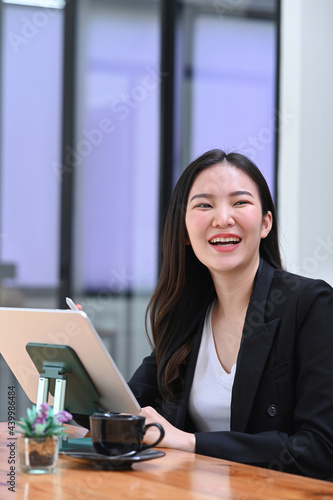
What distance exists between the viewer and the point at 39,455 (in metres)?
1.40

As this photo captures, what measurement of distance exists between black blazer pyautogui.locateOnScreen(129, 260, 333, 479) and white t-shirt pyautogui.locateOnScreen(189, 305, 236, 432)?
2 cm

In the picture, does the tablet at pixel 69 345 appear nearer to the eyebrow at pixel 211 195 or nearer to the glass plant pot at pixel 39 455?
the glass plant pot at pixel 39 455

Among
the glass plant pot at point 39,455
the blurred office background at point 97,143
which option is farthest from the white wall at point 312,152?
the glass plant pot at point 39,455

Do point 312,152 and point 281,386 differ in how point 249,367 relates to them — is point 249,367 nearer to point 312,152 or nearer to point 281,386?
point 281,386

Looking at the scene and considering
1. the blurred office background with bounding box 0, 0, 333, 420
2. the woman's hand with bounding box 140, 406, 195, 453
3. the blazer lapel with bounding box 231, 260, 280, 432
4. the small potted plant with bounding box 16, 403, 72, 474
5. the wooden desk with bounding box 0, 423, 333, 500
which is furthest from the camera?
the blurred office background with bounding box 0, 0, 333, 420

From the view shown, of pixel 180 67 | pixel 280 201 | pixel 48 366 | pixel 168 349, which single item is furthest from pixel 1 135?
pixel 48 366

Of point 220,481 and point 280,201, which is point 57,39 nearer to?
point 280,201

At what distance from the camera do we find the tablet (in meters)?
1.54

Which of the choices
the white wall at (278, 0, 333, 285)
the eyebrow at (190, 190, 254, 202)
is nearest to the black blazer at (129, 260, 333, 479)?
the eyebrow at (190, 190, 254, 202)

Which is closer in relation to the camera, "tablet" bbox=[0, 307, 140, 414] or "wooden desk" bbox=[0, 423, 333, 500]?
"wooden desk" bbox=[0, 423, 333, 500]

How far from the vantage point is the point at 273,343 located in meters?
1.91

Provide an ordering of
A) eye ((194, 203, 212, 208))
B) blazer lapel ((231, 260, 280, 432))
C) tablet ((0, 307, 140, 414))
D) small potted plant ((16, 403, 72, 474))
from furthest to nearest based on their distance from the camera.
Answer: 1. eye ((194, 203, 212, 208))
2. blazer lapel ((231, 260, 280, 432))
3. tablet ((0, 307, 140, 414))
4. small potted plant ((16, 403, 72, 474))

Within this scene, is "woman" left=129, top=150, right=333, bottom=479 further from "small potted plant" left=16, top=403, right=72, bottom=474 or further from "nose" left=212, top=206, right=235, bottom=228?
"small potted plant" left=16, top=403, right=72, bottom=474

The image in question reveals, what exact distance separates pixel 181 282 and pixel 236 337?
216 millimetres
